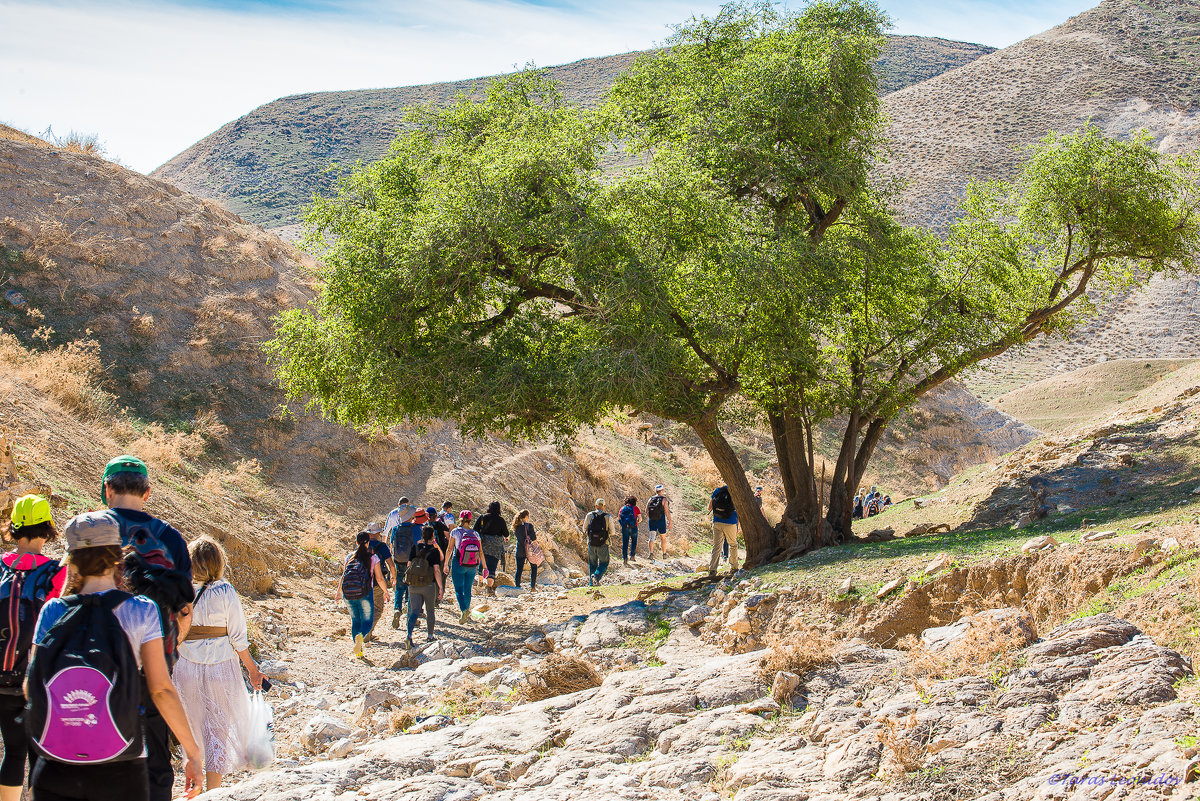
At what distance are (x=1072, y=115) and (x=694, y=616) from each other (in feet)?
226

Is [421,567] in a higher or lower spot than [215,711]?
lower

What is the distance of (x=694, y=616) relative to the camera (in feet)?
38.9

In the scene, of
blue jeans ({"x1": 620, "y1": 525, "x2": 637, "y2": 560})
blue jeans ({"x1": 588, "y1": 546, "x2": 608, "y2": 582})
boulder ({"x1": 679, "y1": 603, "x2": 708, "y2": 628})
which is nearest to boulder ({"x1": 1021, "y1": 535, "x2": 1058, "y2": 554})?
boulder ({"x1": 679, "y1": 603, "x2": 708, "y2": 628})

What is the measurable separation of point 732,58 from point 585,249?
20.7ft

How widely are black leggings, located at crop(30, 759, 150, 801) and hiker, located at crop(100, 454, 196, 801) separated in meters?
0.54

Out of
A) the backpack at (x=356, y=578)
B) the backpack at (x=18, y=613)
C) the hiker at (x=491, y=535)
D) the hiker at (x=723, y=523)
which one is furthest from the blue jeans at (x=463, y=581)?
the backpack at (x=18, y=613)

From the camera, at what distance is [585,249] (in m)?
13.0

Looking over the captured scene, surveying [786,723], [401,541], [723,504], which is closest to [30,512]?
[786,723]

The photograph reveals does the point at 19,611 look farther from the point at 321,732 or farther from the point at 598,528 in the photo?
the point at 598,528

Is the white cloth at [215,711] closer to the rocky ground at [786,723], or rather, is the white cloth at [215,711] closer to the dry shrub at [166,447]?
the rocky ground at [786,723]

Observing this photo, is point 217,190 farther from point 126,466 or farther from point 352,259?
point 126,466

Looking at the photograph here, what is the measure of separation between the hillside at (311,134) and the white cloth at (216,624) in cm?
6286

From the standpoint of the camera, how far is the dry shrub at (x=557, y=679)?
31.1 feet

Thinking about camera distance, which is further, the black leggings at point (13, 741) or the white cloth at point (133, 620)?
the black leggings at point (13, 741)
